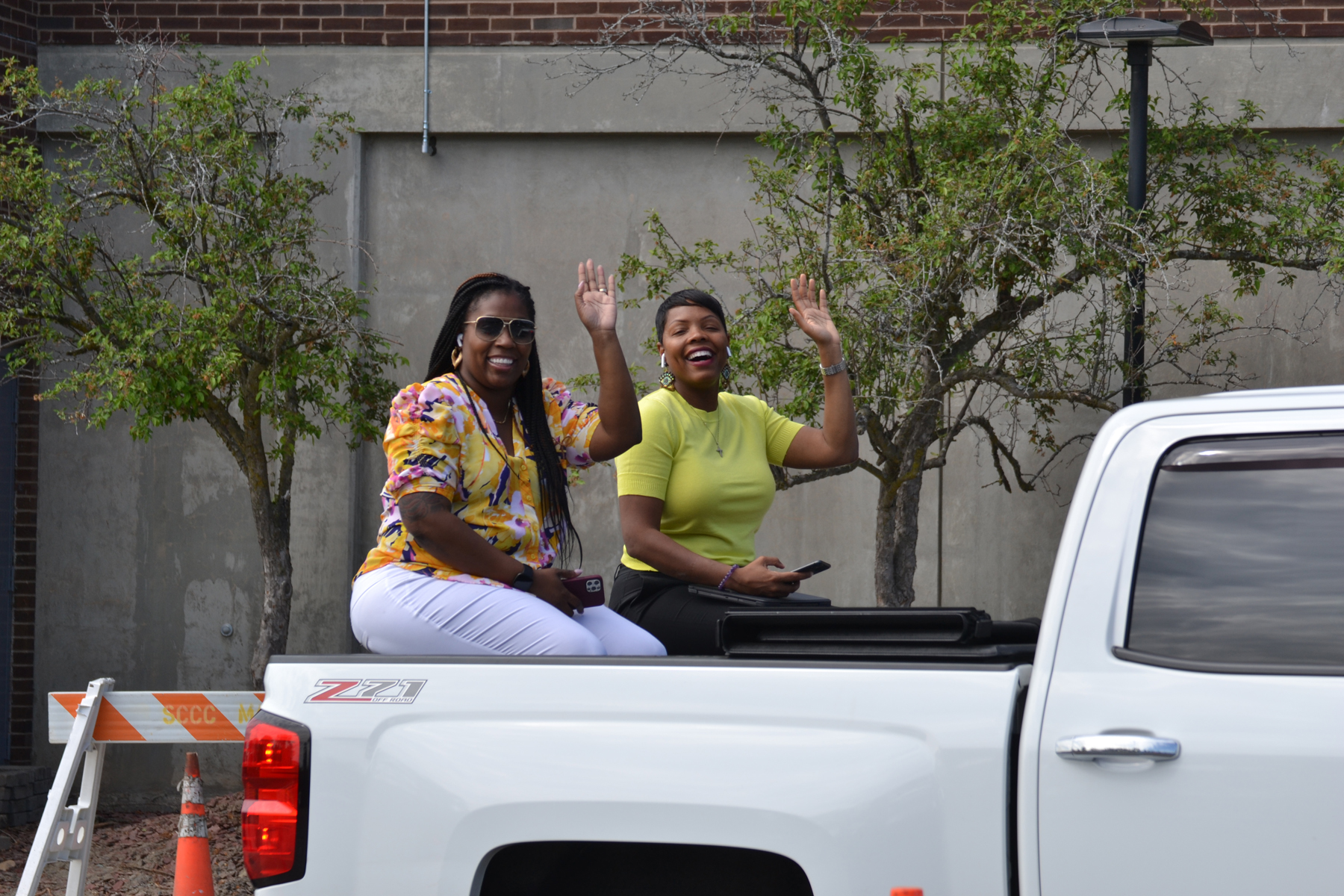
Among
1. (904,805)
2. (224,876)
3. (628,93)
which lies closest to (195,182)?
(628,93)

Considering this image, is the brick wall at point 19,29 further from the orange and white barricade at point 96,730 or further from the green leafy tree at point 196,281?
the orange and white barricade at point 96,730

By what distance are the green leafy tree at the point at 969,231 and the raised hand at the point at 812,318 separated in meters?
1.42

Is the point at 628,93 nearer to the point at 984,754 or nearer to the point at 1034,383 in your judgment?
the point at 1034,383

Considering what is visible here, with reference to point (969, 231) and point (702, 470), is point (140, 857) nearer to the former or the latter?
point (702, 470)

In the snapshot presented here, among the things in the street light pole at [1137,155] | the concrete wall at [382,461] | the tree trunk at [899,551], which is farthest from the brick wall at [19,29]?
the street light pole at [1137,155]

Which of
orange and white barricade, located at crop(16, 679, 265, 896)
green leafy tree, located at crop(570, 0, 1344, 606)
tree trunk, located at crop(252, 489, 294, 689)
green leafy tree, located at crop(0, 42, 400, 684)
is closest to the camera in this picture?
orange and white barricade, located at crop(16, 679, 265, 896)

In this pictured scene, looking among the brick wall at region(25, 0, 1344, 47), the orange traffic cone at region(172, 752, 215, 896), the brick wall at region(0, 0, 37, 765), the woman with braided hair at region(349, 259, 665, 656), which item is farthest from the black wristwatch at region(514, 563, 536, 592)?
the brick wall at region(0, 0, 37, 765)

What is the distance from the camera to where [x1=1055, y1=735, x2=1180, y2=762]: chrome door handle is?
89.9 inches

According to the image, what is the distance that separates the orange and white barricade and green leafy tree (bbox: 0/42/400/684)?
1776 millimetres

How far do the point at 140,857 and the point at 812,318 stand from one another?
5467 mm

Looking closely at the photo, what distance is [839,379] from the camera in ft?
14.2

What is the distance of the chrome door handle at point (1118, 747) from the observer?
2283mm

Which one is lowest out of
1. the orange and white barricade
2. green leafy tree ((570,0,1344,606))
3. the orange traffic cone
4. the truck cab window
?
the orange traffic cone

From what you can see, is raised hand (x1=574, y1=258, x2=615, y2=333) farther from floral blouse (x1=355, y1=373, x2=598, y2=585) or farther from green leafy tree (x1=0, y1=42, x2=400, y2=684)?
green leafy tree (x1=0, y1=42, x2=400, y2=684)
